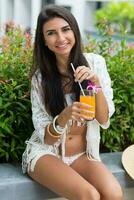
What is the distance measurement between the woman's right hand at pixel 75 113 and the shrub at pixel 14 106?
413 millimetres

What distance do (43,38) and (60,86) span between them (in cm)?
28

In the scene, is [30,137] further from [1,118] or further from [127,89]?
[127,89]

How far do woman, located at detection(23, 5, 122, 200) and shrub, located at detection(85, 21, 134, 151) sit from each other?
1.37ft

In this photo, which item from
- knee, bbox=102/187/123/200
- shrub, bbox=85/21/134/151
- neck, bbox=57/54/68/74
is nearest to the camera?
knee, bbox=102/187/123/200

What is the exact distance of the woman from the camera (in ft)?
6.42

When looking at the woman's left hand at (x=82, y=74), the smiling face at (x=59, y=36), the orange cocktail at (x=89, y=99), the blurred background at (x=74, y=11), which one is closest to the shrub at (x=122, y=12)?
the blurred background at (x=74, y=11)

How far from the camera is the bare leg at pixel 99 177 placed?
76.8 inches

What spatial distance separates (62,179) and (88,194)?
0.50 ft

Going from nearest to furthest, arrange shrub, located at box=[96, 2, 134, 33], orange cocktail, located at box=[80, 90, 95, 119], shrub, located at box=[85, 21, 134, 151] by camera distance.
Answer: orange cocktail, located at box=[80, 90, 95, 119], shrub, located at box=[85, 21, 134, 151], shrub, located at box=[96, 2, 134, 33]

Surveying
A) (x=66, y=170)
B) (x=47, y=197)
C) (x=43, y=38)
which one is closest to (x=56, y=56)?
(x=43, y=38)

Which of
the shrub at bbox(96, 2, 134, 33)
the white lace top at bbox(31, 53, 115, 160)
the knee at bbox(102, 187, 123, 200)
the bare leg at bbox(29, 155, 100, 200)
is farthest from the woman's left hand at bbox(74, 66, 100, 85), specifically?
the shrub at bbox(96, 2, 134, 33)

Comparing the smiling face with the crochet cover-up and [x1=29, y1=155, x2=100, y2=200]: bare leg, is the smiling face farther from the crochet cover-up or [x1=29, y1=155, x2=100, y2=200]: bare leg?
[x1=29, y1=155, x2=100, y2=200]: bare leg

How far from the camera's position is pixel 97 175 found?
2014 mm

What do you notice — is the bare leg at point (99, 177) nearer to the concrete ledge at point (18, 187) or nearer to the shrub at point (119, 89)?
the concrete ledge at point (18, 187)
